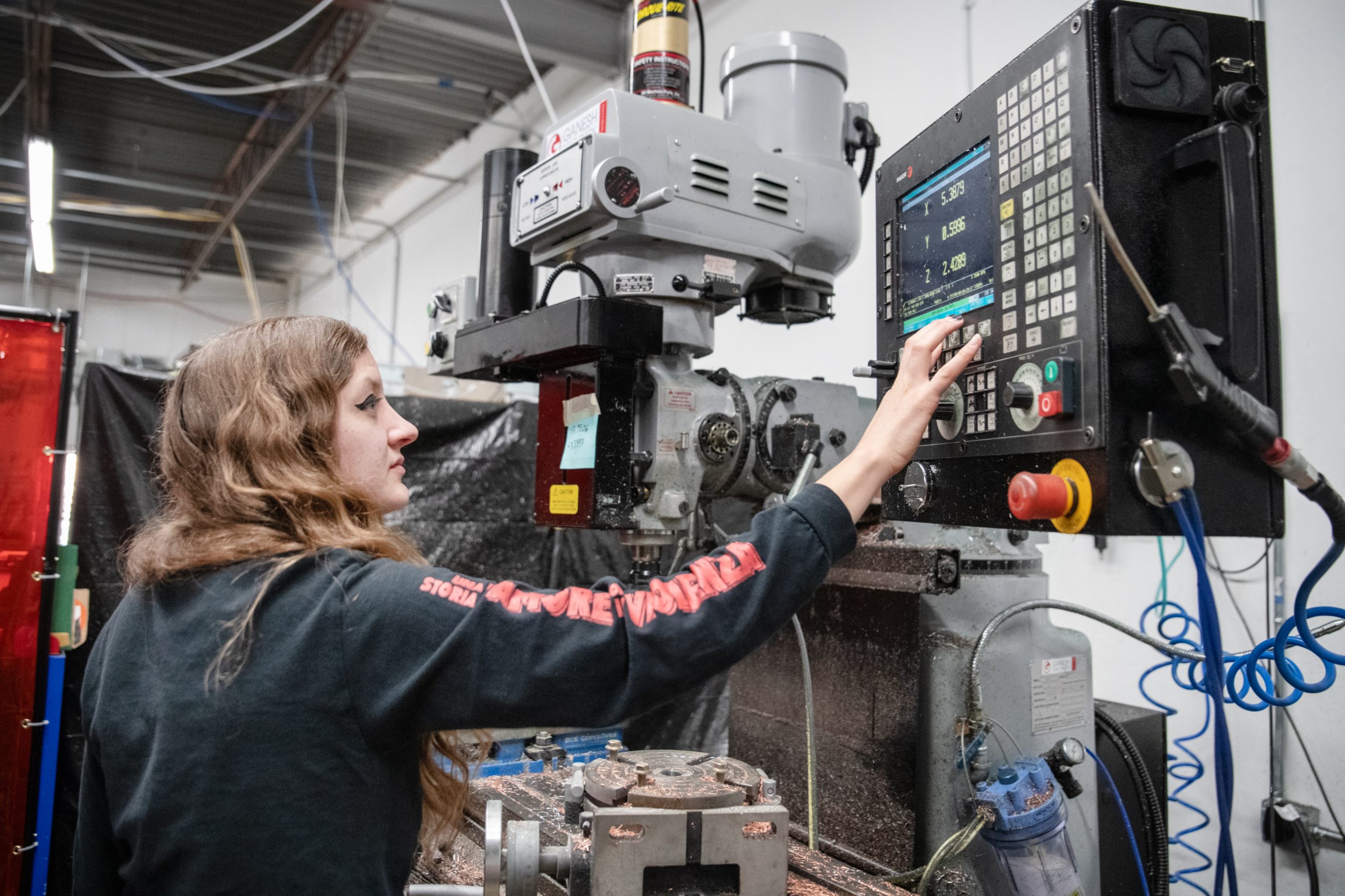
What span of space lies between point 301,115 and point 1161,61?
470 cm

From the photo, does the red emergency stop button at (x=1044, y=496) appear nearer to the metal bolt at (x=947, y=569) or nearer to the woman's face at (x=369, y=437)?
the metal bolt at (x=947, y=569)

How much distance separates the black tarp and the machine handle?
210 centimetres

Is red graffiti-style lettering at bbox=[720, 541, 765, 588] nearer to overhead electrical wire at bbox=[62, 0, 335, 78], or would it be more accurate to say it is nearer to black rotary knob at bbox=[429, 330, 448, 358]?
black rotary knob at bbox=[429, 330, 448, 358]

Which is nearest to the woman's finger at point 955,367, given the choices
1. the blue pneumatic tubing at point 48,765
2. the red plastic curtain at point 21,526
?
the red plastic curtain at point 21,526

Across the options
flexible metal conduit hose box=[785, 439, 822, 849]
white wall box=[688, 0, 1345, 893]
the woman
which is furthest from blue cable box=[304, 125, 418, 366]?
the woman

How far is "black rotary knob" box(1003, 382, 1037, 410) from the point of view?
0.76 m

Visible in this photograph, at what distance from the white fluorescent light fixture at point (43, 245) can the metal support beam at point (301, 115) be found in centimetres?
107

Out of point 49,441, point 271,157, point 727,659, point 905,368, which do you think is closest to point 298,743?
point 727,659

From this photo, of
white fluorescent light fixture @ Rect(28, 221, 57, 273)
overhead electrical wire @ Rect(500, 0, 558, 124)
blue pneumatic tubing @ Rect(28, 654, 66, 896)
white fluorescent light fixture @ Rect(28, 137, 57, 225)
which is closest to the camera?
blue pneumatic tubing @ Rect(28, 654, 66, 896)

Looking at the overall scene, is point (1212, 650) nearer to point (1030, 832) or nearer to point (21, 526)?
point (1030, 832)

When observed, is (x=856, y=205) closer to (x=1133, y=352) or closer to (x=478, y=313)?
(x=478, y=313)

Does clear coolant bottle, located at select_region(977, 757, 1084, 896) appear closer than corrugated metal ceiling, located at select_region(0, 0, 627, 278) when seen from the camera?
Yes

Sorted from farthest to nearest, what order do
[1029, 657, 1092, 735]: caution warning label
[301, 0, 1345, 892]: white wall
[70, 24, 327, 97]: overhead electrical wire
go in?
[70, 24, 327, 97]: overhead electrical wire, [301, 0, 1345, 892]: white wall, [1029, 657, 1092, 735]: caution warning label

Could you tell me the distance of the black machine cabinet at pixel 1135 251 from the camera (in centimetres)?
70
